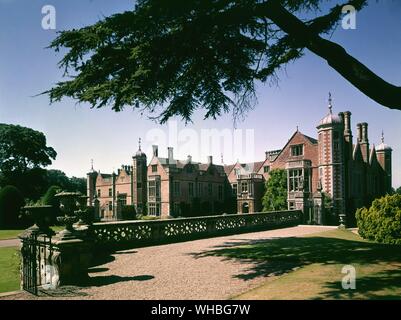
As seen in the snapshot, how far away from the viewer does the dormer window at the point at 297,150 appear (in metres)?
35.6

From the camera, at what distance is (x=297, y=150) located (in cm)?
3603

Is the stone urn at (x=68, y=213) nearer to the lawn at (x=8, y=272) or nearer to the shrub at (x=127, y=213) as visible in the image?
the lawn at (x=8, y=272)

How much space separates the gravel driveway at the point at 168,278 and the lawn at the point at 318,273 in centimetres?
45

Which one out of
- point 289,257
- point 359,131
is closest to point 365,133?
point 359,131

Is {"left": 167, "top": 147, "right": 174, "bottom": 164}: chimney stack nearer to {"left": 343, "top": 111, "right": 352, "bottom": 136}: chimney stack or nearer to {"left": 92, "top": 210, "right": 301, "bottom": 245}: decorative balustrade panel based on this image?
{"left": 343, "top": 111, "right": 352, "bottom": 136}: chimney stack

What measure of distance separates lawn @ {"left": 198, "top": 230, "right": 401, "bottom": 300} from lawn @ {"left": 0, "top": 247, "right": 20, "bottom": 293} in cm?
601

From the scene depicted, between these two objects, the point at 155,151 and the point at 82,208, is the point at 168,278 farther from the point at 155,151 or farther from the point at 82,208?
the point at 155,151

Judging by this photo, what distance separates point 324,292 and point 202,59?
6.19 m

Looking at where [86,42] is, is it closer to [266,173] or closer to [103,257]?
[103,257]

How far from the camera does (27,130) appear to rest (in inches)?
2030

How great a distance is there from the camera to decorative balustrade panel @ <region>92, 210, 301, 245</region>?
43.3ft

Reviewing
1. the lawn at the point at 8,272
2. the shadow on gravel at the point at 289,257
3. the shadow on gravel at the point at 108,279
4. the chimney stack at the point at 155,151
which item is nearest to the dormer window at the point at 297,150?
the chimney stack at the point at 155,151

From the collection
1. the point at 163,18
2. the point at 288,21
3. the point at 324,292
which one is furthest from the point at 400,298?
the point at 163,18

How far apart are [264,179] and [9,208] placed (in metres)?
28.5
